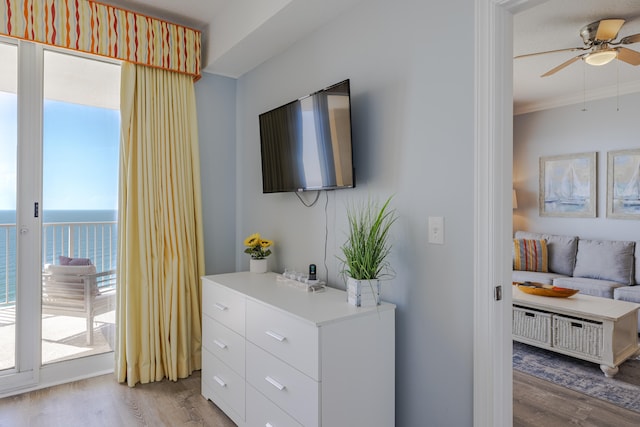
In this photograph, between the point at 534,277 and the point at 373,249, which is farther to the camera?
the point at 534,277

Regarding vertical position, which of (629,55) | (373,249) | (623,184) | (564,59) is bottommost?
(373,249)

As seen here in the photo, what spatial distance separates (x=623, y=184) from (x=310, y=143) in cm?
391

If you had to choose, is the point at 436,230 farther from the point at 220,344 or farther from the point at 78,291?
the point at 78,291

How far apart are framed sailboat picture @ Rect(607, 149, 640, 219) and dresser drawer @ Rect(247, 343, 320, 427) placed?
424cm

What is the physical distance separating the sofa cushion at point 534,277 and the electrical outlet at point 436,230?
3.02 meters

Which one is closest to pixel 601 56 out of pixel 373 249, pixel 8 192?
pixel 373 249

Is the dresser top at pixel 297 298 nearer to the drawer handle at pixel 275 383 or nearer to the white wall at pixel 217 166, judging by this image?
the drawer handle at pixel 275 383

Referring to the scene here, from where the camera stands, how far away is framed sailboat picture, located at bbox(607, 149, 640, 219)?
4098mm

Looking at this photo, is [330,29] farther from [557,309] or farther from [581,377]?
[581,377]

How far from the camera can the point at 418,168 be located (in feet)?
5.71

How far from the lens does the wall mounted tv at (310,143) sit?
1.94 metres

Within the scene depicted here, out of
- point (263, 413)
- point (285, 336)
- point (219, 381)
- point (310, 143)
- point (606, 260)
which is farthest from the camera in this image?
point (606, 260)

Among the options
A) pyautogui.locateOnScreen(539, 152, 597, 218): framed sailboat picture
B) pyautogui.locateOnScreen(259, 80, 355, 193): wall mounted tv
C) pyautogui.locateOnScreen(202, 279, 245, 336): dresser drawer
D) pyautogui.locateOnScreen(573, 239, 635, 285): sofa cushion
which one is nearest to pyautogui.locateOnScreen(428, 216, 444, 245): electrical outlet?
pyautogui.locateOnScreen(259, 80, 355, 193): wall mounted tv

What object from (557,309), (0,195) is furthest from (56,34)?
(557,309)
